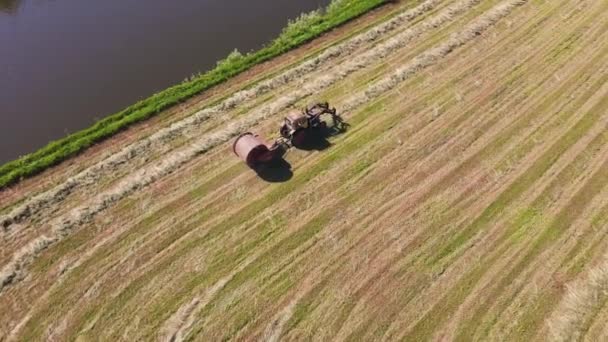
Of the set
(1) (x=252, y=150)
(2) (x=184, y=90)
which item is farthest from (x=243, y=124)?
(2) (x=184, y=90)

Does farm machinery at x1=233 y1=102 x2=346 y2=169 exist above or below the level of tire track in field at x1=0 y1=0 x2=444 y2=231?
below

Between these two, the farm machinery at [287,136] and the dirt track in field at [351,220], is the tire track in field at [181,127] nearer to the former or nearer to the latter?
the dirt track in field at [351,220]

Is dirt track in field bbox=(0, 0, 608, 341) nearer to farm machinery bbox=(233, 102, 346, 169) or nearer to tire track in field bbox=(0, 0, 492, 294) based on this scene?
tire track in field bbox=(0, 0, 492, 294)

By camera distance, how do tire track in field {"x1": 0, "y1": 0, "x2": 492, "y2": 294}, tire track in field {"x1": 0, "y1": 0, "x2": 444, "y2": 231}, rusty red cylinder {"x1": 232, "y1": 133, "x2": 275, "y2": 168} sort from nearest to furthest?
tire track in field {"x1": 0, "y1": 0, "x2": 492, "y2": 294}
tire track in field {"x1": 0, "y1": 0, "x2": 444, "y2": 231}
rusty red cylinder {"x1": 232, "y1": 133, "x2": 275, "y2": 168}

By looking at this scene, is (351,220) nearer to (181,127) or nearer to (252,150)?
(252,150)

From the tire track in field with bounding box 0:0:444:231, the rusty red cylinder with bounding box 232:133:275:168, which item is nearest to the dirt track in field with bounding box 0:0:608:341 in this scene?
the tire track in field with bounding box 0:0:444:231
